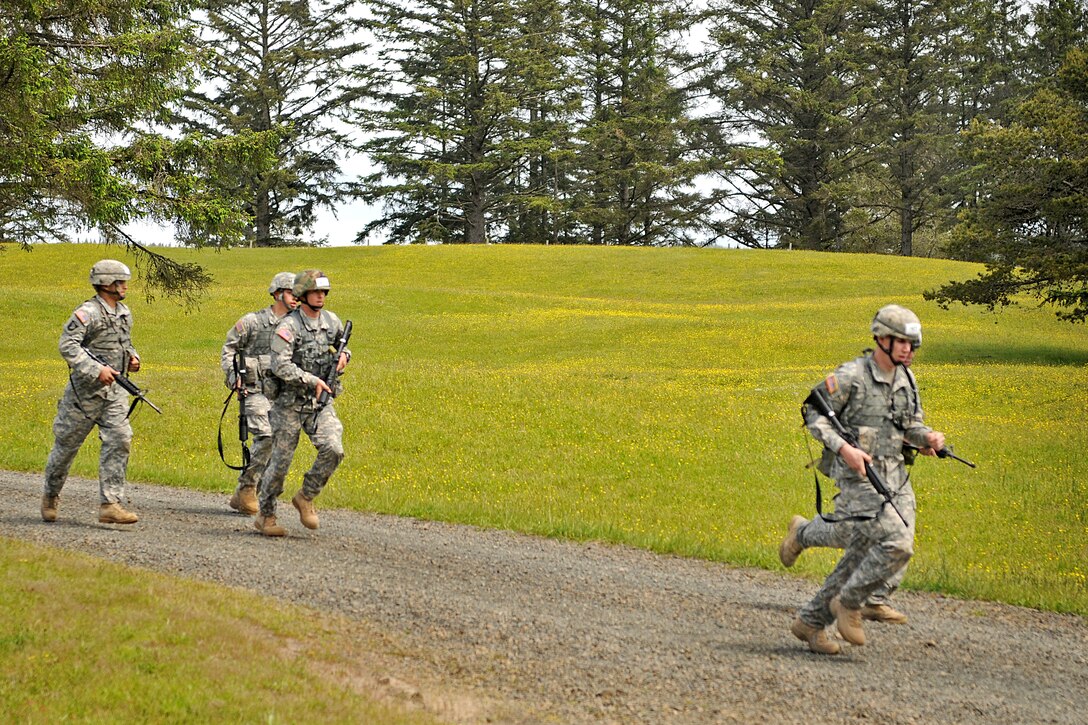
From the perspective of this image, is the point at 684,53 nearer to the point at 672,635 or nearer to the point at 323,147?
the point at 323,147

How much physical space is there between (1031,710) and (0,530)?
890cm

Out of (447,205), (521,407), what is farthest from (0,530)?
(447,205)

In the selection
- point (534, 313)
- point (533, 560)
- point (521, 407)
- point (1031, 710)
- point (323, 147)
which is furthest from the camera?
point (323, 147)

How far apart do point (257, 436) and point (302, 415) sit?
144 centimetres

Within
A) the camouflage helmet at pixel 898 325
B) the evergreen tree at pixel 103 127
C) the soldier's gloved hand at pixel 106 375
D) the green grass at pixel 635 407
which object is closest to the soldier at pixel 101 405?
the soldier's gloved hand at pixel 106 375

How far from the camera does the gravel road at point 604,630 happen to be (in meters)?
6.28

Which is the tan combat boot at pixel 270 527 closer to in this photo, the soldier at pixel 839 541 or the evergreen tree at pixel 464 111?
the soldier at pixel 839 541

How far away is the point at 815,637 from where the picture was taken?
7.54 m

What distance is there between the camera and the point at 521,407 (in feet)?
70.1

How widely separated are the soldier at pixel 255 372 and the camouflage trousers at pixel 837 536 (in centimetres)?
609

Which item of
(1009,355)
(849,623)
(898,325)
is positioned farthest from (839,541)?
(1009,355)

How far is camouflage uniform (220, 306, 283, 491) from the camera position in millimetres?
11930

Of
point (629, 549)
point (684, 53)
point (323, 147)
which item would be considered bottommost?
point (629, 549)

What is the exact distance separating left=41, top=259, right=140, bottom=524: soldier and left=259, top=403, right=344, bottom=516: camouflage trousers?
1438 mm
